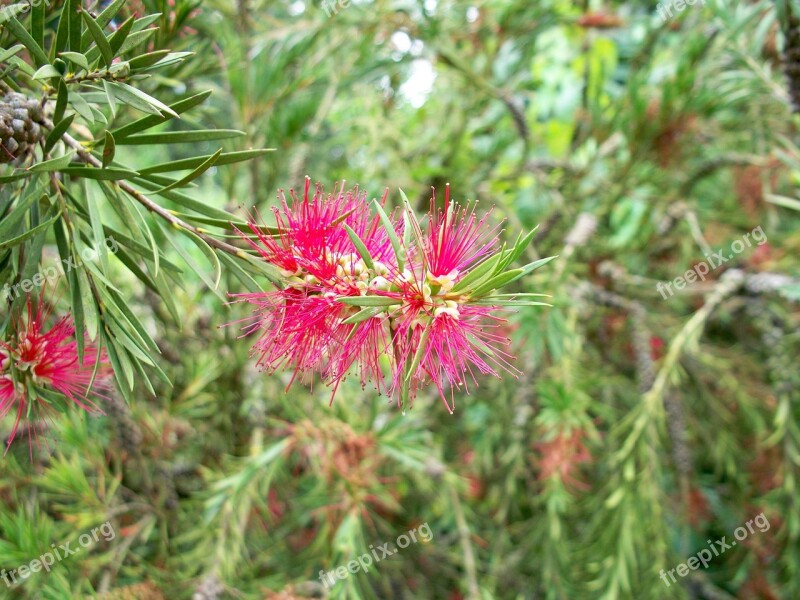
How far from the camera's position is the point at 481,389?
1158 millimetres

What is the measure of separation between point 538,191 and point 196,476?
767 mm

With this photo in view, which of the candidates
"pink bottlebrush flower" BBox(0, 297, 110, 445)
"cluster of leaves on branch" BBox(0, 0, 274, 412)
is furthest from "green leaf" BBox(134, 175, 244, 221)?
"pink bottlebrush flower" BBox(0, 297, 110, 445)

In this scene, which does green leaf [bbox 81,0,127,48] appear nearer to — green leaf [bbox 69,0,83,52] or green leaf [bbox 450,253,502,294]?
green leaf [bbox 69,0,83,52]

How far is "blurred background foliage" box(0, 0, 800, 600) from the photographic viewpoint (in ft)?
2.54

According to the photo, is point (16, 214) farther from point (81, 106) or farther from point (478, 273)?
point (478, 273)

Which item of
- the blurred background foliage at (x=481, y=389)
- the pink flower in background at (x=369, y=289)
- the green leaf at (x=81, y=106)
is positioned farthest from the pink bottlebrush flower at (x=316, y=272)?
the blurred background foliage at (x=481, y=389)

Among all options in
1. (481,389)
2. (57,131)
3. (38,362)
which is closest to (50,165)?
(57,131)

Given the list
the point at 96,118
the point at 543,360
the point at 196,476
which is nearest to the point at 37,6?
the point at 96,118

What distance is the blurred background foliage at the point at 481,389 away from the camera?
0.78 metres

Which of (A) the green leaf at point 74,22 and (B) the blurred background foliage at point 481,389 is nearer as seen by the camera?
(A) the green leaf at point 74,22

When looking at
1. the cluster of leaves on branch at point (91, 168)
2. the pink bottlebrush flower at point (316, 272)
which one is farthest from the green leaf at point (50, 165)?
the pink bottlebrush flower at point (316, 272)

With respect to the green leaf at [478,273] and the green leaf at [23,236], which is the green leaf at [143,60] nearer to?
the green leaf at [23,236]

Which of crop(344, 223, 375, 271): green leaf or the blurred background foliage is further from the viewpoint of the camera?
the blurred background foliage

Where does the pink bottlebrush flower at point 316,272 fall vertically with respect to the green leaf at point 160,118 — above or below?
below
